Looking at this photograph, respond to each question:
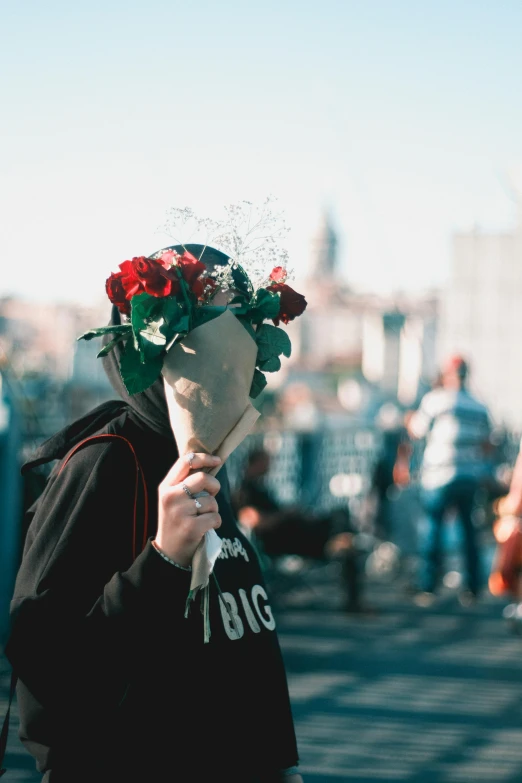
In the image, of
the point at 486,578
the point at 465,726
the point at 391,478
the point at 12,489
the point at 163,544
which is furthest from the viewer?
the point at 391,478

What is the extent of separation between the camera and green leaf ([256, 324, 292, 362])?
6.13 ft

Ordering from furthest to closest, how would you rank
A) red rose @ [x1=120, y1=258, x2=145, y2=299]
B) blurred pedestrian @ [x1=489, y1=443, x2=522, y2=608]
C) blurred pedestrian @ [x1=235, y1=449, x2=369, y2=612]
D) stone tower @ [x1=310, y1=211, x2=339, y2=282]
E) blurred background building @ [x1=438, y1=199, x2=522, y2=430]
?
1. stone tower @ [x1=310, y1=211, x2=339, y2=282]
2. blurred background building @ [x1=438, y1=199, x2=522, y2=430]
3. blurred pedestrian @ [x1=235, y1=449, x2=369, y2=612]
4. blurred pedestrian @ [x1=489, y1=443, x2=522, y2=608]
5. red rose @ [x1=120, y1=258, x2=145, y2=299]

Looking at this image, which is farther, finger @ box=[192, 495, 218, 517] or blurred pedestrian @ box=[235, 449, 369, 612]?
blurred pedestrian @ box=[235, 449, 369, 612]

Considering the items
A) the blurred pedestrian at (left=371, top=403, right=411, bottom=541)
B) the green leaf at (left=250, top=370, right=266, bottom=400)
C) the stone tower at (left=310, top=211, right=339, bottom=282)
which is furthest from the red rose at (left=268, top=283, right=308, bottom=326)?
the stone tower at (left=310, top=211, right=339, bottom=282)

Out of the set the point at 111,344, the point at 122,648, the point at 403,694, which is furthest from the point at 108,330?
the point at 403,694

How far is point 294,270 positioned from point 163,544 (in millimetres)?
637

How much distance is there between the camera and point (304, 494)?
36.9 ft

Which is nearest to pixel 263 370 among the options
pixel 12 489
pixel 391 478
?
pixel 12 489

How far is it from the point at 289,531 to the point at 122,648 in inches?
213

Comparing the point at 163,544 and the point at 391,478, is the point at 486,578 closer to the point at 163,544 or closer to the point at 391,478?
the point at 391,478

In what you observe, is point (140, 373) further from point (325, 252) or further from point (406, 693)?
point (325, 252)

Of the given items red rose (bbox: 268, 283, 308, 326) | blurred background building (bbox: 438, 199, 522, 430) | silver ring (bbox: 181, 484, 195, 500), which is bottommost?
silver ring (bbox: 181, 484, 195, 500)

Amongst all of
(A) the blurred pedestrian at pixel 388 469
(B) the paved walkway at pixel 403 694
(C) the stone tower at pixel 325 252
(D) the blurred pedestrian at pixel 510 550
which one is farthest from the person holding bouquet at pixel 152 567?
(C) the stone tower at pixel 325 252

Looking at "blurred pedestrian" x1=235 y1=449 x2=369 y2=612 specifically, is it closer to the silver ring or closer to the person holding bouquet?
the person holding bouquet
